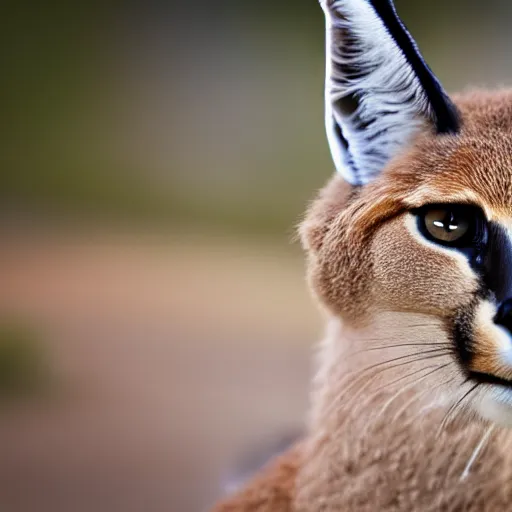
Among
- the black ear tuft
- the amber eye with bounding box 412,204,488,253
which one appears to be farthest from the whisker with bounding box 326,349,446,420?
the black ear tuft

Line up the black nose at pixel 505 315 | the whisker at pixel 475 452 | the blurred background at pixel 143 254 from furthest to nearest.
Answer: the blurred background at pixel 143 254, the whisker at pixel 475 452, the black nose at pixel 505 315

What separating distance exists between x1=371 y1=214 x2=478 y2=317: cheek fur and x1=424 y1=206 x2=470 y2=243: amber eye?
0.04ft

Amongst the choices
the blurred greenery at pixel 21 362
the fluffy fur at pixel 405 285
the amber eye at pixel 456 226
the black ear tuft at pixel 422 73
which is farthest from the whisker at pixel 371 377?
the blurred greenery at pixel 21 362

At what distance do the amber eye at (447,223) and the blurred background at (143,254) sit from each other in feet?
1.05

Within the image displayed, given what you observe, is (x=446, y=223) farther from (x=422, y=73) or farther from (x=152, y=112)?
(x=152, y=112)

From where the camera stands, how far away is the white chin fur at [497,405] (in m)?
0.61

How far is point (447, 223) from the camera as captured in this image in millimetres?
640

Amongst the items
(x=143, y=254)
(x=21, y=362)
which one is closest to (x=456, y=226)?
(x=143, y=254)

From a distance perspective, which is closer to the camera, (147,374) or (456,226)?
(456,226)

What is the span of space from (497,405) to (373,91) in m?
0.32

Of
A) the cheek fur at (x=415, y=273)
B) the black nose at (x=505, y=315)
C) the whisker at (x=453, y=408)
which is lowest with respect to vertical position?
the whisker at (x=453, y=408)

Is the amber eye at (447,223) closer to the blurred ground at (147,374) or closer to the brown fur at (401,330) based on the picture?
the brown fur at (401,330)

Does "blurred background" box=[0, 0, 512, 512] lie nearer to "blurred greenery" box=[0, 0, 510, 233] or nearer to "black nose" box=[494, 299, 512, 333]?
"blurred greenery" box=[0, 0, 510, 233]

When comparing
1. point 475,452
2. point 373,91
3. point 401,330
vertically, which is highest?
point 373,91
